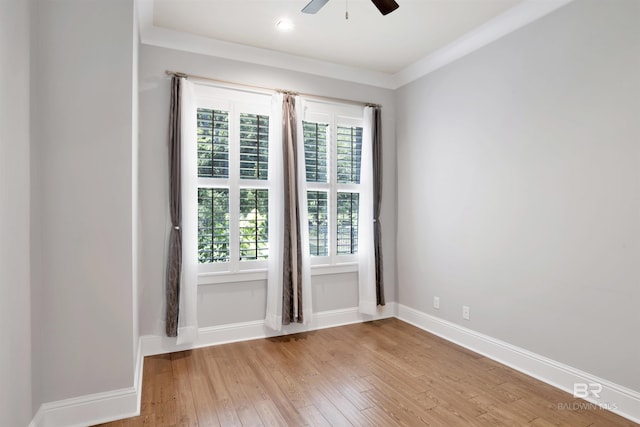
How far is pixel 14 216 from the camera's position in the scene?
171cm

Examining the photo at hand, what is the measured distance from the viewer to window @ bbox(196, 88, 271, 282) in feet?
11.0

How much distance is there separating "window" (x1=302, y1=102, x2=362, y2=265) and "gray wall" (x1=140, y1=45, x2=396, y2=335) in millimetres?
249

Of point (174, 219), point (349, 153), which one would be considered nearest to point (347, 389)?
point (174, 219)

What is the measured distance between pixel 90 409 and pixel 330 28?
11.1 feet

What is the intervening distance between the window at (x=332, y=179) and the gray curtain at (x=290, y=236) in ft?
0.92

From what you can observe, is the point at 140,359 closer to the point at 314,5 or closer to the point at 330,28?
the point at 314,5

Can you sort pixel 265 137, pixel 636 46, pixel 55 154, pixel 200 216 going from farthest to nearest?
pixel 265 137 → pixel 200 216 → pixel 636 46 → pixel 55 154

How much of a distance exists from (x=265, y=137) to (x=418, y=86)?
73.2 inches

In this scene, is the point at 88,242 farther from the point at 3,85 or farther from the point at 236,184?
the point at 236,184

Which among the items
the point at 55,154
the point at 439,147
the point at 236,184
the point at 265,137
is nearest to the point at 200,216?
the point at 236,184

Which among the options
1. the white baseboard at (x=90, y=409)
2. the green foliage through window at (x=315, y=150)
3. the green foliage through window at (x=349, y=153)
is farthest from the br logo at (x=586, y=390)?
the white baseboard at (x=90, y=409)

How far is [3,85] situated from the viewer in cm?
157

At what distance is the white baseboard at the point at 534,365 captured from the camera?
223cm

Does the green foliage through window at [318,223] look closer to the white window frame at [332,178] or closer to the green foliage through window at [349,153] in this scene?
the white window frame at [332,178]
